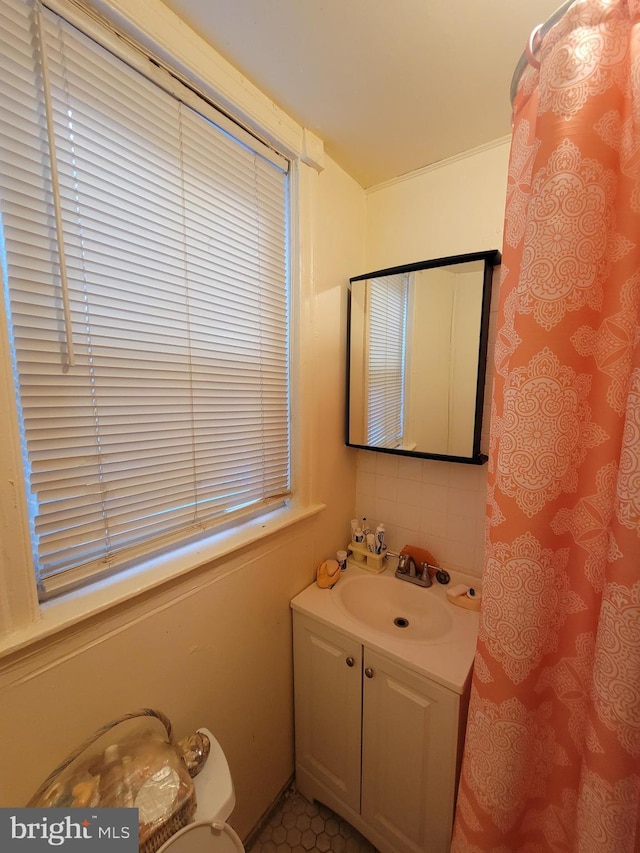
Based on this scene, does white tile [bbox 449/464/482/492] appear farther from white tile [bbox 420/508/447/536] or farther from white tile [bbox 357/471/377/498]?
white tile [bbox 357/471/377/498]

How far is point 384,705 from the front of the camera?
100cm

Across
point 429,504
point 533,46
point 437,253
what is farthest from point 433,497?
point 533,46

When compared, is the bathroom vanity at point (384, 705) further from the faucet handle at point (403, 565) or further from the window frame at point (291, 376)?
the window frame at point (291, 376)

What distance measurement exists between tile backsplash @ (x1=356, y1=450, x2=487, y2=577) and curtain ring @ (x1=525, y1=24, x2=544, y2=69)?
109 centimetres

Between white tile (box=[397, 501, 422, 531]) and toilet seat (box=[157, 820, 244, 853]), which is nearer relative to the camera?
toilet seat (box=[157, 820, 244, 853])

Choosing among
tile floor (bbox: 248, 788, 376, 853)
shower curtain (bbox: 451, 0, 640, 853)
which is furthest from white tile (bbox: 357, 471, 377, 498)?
tile floor (bbox: 248, 788, 376, 853)

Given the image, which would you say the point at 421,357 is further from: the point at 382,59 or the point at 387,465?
the point at 382,59

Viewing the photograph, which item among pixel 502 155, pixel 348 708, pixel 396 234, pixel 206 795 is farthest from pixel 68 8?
pixel 348 708

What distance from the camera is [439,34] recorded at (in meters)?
0.79

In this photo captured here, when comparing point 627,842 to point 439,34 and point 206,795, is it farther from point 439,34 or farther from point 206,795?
point 439,34

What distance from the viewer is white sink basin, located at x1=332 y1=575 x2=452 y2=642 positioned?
121 cm

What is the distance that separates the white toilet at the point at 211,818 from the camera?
2.02ft

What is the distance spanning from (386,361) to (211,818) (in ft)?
4.55

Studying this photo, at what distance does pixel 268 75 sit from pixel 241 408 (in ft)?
3.16
